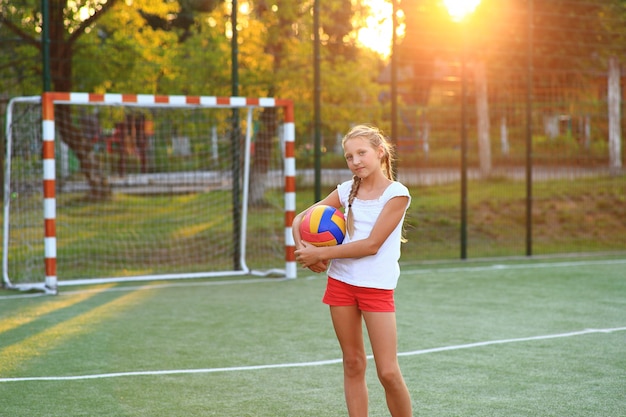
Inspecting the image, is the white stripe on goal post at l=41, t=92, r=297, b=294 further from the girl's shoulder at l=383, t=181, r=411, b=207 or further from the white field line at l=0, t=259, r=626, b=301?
the girl's shoulder at l=383, t=181, r=411, b=207

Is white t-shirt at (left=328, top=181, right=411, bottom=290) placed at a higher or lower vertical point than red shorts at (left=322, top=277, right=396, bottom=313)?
higher

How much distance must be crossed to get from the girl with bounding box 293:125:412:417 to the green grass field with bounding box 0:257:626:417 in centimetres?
106

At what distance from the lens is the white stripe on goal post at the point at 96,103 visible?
9102 mm

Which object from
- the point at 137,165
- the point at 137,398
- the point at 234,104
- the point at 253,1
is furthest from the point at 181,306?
the point at 253,1

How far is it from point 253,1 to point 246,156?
5501 mm

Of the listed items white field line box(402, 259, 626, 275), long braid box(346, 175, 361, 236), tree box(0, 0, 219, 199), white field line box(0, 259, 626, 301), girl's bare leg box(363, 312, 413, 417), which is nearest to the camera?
girl's bare leg box(363, 312, 413, 417)

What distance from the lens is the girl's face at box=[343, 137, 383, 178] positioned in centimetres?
398

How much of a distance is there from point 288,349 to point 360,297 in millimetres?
2845

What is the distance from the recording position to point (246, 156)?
37.0 feet

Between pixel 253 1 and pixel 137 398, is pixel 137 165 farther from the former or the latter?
pixel 137 398

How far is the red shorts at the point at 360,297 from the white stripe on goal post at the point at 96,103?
5.36 meters

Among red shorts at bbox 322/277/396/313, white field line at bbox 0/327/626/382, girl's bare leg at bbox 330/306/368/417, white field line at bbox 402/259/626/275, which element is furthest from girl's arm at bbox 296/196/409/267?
white field line at bbox 402/259/626/275

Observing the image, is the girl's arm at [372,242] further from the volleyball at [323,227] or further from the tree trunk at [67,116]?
the tree trunk at [67,116]

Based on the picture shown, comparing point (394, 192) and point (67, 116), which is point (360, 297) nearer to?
point (394, 192)
